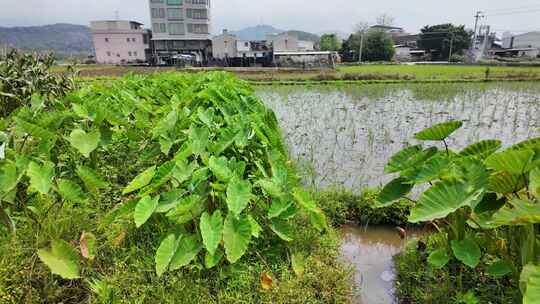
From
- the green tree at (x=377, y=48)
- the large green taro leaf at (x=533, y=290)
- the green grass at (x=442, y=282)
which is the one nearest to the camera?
the large green taro leaf at (x=533, y=290)

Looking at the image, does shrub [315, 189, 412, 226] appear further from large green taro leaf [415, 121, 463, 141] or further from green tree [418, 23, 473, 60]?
green tree [418, 23, 473, 60]

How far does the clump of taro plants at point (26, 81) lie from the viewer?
165 inches

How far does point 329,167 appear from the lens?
4.78 meters

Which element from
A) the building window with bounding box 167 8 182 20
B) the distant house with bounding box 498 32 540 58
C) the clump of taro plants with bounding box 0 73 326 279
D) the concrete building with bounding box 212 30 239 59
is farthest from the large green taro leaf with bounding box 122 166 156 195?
the distant house with bounding box 498 32 540 58

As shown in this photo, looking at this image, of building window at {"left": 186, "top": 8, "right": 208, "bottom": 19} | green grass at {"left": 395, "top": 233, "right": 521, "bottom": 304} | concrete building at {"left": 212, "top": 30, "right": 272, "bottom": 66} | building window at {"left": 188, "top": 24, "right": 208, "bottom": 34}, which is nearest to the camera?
green grass at {"left": 395, "top": 233, "right": 521, "bottom": 304}

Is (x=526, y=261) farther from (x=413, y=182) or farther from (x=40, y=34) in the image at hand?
(x=40, y=34)

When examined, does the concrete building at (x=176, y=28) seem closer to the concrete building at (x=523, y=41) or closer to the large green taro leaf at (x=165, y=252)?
the large green taro leaf at (x=165, y=252)

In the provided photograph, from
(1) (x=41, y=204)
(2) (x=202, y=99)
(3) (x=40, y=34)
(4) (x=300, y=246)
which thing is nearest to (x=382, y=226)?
(4) (x=300, y=246)

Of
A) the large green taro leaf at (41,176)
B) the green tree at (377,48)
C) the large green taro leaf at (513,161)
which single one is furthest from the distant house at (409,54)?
the large green taro leaf at (41,176)

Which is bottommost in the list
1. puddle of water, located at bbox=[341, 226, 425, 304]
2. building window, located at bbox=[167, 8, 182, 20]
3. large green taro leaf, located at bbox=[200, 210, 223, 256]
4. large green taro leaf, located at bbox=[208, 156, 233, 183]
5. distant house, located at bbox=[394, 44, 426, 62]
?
puddle of water, located at bbox=[341, 226, 425, 304]

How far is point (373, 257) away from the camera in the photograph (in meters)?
2.77

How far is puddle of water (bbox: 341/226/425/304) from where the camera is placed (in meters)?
2.26

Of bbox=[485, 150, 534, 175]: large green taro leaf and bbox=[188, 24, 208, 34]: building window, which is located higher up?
bbox=[188, 24, 208, 34]: building window

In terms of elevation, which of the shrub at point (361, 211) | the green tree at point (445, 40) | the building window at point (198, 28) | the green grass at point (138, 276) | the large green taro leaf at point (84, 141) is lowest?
the shrub at point (361, 211)
